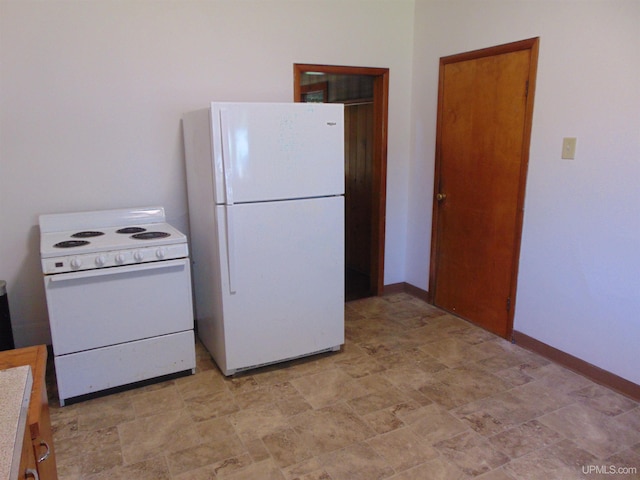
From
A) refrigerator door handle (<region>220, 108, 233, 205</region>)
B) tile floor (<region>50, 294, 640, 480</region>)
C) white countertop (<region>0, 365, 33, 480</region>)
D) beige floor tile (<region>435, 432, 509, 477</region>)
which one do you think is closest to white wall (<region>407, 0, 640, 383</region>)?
tile floor (<region>50, 294, 640, 480</region>)

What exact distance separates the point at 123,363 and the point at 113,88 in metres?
1.69

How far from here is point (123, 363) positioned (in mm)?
2619

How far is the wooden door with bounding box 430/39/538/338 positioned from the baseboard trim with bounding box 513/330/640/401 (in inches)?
7.3

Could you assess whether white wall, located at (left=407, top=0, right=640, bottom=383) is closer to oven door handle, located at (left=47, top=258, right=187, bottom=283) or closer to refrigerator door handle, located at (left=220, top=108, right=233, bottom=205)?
refrigerator door handle, located at (left=220, top=108, right=233, bottom=205)

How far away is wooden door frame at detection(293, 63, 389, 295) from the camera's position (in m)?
3.77

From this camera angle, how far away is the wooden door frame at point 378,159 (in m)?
3.77

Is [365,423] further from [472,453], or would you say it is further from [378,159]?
A: [378,159]

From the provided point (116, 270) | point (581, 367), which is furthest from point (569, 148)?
point (116, 270)

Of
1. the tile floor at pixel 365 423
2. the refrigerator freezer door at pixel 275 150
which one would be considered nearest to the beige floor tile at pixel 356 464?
the tile floor at pixel 365 423

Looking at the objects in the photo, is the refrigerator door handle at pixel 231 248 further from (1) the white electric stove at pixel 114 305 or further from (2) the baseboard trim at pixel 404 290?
(2) the baseboard trim at pixel 404 290

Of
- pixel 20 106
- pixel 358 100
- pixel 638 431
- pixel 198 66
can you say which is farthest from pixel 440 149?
pixel 20 106

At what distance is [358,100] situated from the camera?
4.54 metres

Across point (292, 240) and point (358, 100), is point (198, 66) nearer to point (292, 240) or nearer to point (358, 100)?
point (292, 240)

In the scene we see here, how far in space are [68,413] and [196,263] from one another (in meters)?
1.15
